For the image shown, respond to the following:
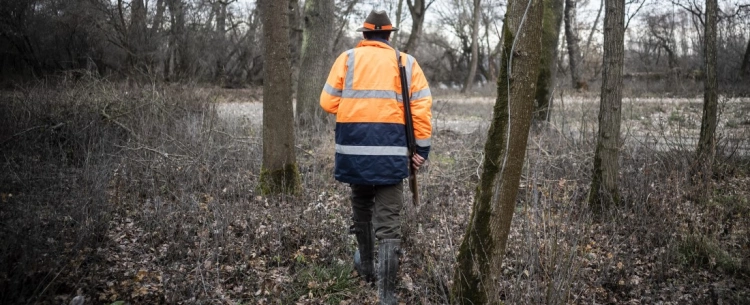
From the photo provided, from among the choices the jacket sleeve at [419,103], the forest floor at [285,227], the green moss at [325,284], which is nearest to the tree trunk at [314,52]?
the forest floor at [285,227]

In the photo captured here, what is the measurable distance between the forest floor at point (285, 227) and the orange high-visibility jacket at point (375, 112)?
693 millimetres

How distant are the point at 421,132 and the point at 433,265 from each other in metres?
0.99

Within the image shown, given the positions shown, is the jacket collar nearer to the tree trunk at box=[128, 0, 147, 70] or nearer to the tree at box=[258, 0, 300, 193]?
the tree at box=[258, 0, 300, 193]

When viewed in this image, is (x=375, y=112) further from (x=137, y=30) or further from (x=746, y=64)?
(x=746, y=64)

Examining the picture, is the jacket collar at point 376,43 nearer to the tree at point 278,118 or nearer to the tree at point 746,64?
the tree at point 278,118

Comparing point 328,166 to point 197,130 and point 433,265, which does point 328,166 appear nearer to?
point 197,130

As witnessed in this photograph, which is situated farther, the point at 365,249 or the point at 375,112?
the point at 365,249

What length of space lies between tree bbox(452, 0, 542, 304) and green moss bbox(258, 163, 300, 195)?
121 inches

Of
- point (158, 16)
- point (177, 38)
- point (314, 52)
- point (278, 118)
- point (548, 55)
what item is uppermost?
point (158, 16)

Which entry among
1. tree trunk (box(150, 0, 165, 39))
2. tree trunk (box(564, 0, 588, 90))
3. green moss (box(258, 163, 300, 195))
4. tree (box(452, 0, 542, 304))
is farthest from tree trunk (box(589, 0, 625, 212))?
tree trunk (box(150, 0, 165, 39))

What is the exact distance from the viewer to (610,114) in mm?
5406

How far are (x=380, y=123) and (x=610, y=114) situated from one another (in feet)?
9.86

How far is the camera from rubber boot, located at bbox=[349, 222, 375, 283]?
414 centimetres

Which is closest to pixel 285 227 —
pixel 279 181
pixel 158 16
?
pixel 279 181
